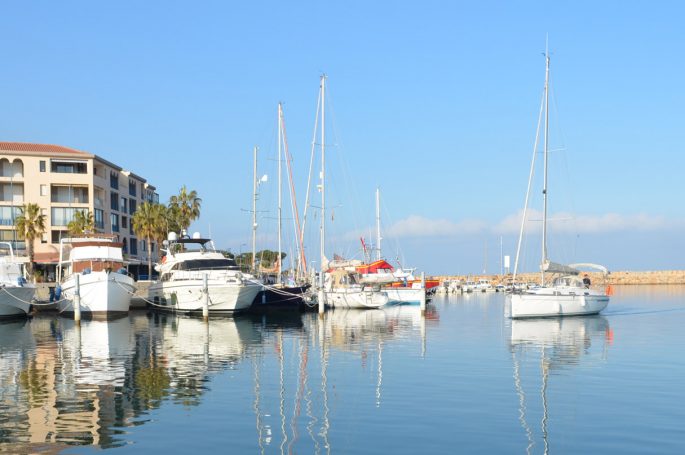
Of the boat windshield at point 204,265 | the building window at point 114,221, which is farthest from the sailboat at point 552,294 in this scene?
the building window at point 114,221

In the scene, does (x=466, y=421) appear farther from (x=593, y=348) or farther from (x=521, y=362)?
(x=593, y=348)

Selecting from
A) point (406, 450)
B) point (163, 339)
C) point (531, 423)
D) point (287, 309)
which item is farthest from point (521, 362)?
point (287, 309)

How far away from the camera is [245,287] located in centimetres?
4541

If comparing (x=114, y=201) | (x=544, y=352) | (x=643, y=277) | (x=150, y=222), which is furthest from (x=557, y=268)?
(x=643, y=277)

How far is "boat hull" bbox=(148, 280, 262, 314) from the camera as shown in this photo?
149 feet

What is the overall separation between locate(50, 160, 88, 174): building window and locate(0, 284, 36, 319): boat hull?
33677 millimetres

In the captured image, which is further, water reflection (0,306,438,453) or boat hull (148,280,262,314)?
boat hull (148,280,262,314)

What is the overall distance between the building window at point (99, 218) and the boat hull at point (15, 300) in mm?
32499

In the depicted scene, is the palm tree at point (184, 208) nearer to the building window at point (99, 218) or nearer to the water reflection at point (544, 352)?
the building window at point (99, 218)

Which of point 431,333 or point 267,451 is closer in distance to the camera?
point 267,451

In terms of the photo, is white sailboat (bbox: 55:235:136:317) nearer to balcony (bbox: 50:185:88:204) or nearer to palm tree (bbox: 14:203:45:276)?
palm tree (bbox: 14:203:45:276)

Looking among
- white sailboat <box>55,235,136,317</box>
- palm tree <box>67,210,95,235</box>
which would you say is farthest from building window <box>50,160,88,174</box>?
white sailboat <box>55,235,136,317</box>

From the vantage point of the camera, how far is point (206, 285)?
1767 inches

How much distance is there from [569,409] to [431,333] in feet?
66.0
